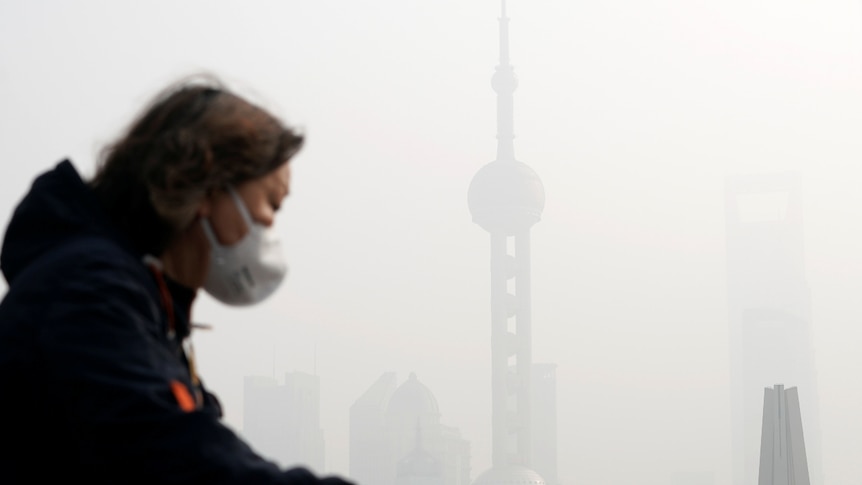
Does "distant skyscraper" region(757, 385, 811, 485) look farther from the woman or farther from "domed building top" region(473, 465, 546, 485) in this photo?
"domed building top" region(473, 465, 546, 485)

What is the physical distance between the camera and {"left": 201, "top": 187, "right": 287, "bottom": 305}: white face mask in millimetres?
1169

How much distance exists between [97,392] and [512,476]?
337 feet

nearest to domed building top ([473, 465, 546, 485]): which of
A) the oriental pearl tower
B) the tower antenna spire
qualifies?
the oriental pearl tower

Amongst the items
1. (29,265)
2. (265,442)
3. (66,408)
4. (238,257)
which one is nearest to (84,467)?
(66,408)

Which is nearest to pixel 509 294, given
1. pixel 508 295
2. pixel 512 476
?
pixel 508 295

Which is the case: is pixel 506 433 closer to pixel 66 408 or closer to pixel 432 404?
pixel 432 404

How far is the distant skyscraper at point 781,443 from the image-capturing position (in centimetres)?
1717

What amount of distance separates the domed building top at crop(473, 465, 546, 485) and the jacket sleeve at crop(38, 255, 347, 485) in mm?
102262

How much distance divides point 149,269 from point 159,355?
163 millimetres

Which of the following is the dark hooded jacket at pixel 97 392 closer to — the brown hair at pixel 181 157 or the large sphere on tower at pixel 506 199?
the brown hair at pixel 181 157

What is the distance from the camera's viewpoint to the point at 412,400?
120688 mm

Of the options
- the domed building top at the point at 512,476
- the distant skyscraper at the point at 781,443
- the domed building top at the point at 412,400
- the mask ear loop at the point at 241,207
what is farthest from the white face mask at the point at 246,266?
the domed building top at the point at 412,400

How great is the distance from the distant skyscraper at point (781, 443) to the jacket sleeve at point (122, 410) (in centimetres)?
1695

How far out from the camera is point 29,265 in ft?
3.35
